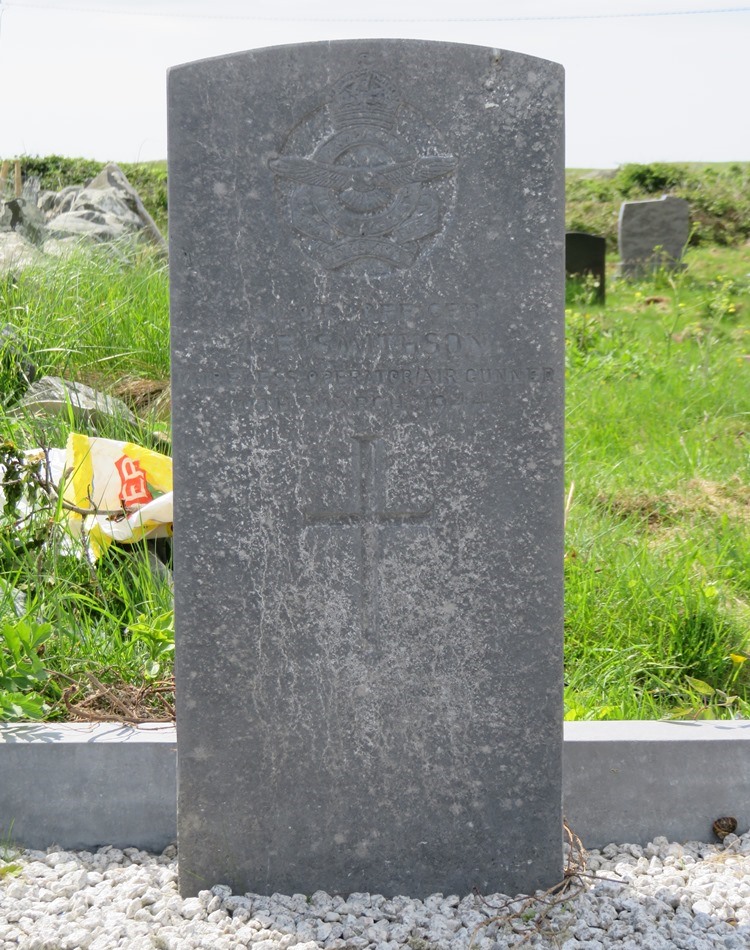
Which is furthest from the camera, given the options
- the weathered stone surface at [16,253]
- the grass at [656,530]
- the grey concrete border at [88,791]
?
the weathered stone surface at [16,253]

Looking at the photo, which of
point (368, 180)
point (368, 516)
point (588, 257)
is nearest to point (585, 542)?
point (368, 516)

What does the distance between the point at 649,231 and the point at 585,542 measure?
813 cm

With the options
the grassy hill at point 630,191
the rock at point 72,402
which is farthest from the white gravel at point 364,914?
the grassy hill at point 630,191

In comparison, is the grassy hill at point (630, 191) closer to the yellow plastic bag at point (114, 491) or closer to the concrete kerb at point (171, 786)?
the yellow plastic bag at point (114, 491)

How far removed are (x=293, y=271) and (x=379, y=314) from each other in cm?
17

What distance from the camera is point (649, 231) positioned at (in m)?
10.7

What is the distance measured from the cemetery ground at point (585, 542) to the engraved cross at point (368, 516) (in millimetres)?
744

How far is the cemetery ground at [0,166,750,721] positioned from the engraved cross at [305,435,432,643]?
2.44 feet

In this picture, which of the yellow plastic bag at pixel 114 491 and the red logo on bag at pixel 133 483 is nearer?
the yellow plastic bag at pixel 114 491

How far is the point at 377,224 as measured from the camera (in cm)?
186

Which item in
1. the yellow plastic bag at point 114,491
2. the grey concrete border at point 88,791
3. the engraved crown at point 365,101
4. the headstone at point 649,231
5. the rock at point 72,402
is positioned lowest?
the grey concrete border at point 88,791

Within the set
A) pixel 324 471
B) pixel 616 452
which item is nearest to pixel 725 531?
pixel 616 452

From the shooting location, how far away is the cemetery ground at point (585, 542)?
8.42 feet

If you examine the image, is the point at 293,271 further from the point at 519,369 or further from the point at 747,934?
the point at 747,934
